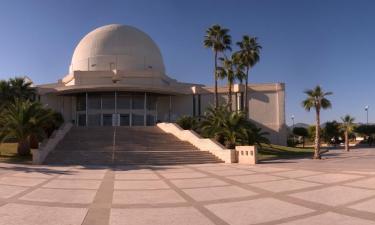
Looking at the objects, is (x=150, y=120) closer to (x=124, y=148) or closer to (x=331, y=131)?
(x=124, y=148)

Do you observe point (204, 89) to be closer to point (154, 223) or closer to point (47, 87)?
point (47, 87)

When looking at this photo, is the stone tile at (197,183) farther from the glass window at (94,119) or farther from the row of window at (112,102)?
the glass window at (94,119)

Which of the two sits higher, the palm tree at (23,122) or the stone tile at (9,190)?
the palm tree at (23,122)

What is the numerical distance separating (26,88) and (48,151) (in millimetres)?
14616

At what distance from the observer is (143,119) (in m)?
44.8

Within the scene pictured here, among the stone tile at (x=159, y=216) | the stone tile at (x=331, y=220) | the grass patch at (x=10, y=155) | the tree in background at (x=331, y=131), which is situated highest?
the tree in background at (x=331, y=131)

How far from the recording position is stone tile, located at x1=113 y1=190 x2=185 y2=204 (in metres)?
9.65

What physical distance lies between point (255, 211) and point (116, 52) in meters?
46.8

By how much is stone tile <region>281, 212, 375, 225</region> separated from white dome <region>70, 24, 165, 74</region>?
149 ft

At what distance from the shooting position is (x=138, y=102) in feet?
148

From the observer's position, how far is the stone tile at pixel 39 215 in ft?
23.9

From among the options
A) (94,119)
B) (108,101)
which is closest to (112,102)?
(108,101)

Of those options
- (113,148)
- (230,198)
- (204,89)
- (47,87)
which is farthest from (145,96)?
(230,198)

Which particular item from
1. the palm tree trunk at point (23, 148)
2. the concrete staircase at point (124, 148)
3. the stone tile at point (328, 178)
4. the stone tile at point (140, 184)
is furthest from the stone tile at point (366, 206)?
the palm tree trunk at point (23, 148)
